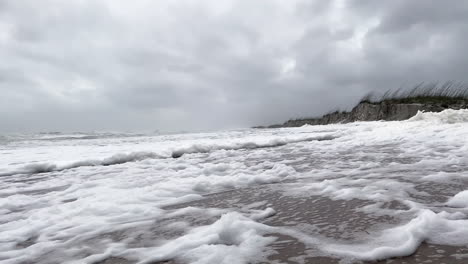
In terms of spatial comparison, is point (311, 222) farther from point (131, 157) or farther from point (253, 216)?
point (131, 157)

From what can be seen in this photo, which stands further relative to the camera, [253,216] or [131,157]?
[131,157]

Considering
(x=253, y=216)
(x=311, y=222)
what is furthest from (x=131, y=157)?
(x=311, y=222)

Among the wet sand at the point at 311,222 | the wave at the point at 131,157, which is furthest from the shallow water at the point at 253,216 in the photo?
the wave at the point at 131,157

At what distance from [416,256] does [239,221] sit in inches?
39.4

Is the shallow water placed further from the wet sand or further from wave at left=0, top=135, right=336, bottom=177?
wave at left=0, top=135, right=336, bottom=177

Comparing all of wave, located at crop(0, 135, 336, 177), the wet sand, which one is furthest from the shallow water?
wave, located at crop(0, 135, 336, 177)

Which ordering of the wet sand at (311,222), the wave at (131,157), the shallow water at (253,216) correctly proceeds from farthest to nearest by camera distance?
the wave at (131,157) < the shallow water at (253,216) < the wet sand at (311,222)

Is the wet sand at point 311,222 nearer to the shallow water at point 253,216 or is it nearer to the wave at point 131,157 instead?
the shallow water at point 253,216

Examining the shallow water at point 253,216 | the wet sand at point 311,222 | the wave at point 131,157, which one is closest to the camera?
the wet sand at point 311,222

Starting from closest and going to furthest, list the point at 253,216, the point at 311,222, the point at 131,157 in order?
1. the point at 311,222
2. the point at 253,216
3. the point at 131,157

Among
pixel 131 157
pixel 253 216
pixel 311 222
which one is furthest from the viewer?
pixel 131 157

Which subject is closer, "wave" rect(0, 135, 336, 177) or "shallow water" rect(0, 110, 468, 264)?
"shallow water" rect(0, 110, 468, 264)

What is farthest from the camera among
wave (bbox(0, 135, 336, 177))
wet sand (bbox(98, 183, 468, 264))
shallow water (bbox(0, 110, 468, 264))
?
wave (bbox(0, 135, 336, 177))

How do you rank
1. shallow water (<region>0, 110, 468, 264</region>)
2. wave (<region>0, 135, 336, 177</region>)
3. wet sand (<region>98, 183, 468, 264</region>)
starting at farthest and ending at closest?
wave (<region>0, 135, 336, 177</region>) < shallow water (<region>0, 110, 468, 264</region>) < wet sand (<region>98, 183, 468, 264</region>)
